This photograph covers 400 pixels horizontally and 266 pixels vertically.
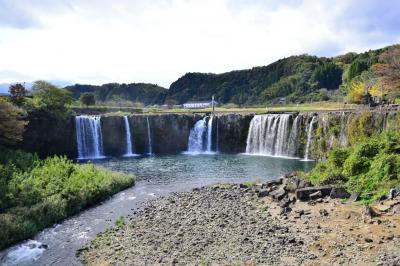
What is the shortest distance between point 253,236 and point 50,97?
39.5 m

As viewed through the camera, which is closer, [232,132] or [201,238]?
[201,238]

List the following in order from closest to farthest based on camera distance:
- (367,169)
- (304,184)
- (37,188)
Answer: (304,184)
(367,169)
(37,188)

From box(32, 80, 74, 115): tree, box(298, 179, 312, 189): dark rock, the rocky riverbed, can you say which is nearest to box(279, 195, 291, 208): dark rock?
the rocky riverbed

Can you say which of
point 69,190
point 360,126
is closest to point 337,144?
point 360,126

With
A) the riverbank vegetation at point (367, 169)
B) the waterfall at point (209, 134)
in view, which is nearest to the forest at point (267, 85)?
the waterfall at point (209, 134)

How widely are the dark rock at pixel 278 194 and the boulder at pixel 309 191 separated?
1166 mm

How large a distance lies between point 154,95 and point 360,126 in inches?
5950

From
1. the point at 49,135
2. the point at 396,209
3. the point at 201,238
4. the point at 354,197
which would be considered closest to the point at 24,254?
the point at 201,238

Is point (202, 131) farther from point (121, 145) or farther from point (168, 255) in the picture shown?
point (168, 255)

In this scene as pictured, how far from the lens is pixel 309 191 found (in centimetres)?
2072

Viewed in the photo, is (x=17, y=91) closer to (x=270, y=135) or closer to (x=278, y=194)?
(x=270, y=135)

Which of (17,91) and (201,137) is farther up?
(17,91)

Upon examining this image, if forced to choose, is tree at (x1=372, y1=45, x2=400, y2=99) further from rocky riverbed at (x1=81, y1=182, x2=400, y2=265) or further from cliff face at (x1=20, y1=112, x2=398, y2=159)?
rocky riverbed at (x1=81, y1=182, x2=400, y2=265)

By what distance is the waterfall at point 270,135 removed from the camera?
4562cm
